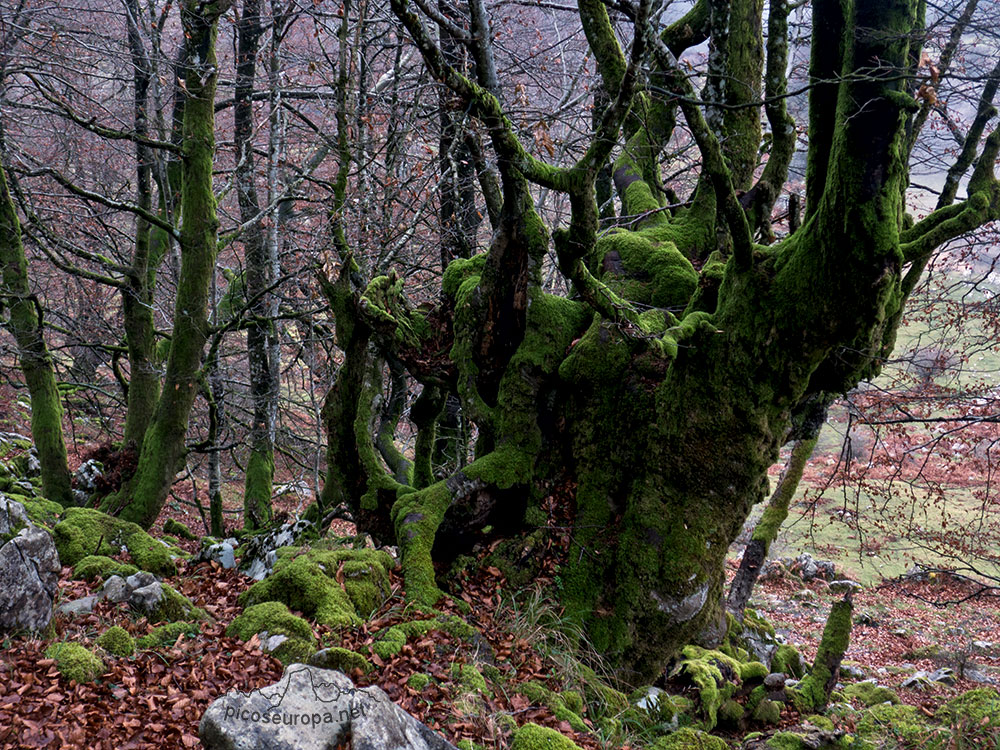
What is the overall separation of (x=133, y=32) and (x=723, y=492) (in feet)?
29.8

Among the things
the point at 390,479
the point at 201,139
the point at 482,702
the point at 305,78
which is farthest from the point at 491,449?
the point at 305,78

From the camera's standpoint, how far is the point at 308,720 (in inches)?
107

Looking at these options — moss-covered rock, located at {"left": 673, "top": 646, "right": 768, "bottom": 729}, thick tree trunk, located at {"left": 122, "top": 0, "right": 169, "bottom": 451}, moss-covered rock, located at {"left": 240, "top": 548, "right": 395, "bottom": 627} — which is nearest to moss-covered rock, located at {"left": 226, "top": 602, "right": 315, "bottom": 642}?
moss-covered rock, located at {"left": 240, "top": 548, "right": 395, "bottom": 627}

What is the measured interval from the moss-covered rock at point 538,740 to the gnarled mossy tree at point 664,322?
1.65m

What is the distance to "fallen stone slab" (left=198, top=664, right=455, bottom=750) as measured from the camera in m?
2.60

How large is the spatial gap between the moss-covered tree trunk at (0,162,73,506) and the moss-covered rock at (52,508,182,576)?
184 cm

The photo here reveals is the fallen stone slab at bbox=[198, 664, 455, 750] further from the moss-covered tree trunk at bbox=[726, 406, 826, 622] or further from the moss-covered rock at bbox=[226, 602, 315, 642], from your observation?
the moss-covered tree trunk at bbox=[726, 406, 826, 622]

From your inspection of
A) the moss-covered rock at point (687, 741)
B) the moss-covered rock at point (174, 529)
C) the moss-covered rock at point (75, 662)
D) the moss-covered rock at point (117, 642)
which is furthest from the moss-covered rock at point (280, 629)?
the moss-covered rock at point (174, 529)

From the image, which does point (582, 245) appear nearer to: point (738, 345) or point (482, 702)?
point (738, 345)

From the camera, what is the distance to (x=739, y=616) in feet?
26.6

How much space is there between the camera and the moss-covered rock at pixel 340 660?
363 centimetres

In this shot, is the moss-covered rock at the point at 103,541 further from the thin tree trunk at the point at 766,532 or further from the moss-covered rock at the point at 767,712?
the thin tree trunk at the point at 766,532

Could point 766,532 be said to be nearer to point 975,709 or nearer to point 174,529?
point 975,709

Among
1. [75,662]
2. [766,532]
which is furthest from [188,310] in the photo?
[766,532]
